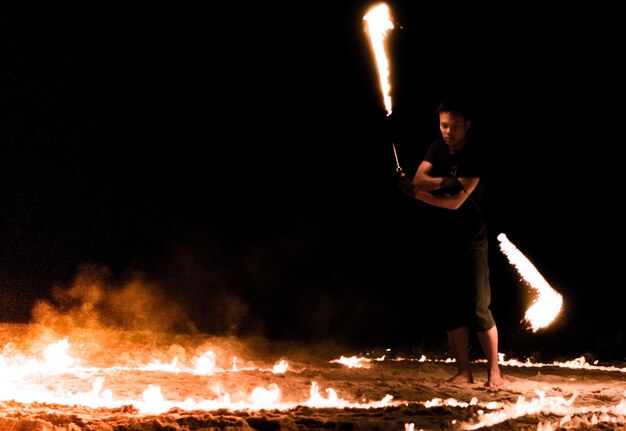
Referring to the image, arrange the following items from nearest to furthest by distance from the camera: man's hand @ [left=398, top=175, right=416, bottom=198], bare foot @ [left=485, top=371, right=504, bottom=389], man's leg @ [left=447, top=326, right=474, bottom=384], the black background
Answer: man's hand @ [left=398, top=175, right=416, bottom=198]
bare foot @ [left=485, top=371, right=504, bottom=389]
man's leg @ [left=447, top=326, right=474, bottom=384]
the black background

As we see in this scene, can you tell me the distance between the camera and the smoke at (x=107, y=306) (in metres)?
7.41

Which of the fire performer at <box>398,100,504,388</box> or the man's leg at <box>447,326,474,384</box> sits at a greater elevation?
the fire performer at <box>398,100,504,388</box>

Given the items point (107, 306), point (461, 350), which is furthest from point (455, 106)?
point (107, 306)

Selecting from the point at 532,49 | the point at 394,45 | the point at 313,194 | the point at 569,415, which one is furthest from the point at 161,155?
the point at 569,415

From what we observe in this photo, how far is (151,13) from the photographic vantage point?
7418 millimetres

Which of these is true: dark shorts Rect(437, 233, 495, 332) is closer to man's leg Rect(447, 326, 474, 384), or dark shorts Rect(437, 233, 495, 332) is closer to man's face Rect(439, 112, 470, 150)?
man's leg Rect(447, 326, 474, 384)

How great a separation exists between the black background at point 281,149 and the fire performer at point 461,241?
8.58 feet

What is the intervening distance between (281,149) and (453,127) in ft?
11.0

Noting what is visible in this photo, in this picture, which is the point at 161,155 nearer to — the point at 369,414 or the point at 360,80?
the point at 360,80

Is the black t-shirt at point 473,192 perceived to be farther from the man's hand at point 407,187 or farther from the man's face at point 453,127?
the man's hand at point 407,187

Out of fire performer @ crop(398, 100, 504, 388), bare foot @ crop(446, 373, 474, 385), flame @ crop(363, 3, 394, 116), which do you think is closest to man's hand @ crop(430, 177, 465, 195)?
fire performer @ crop(398, 100, 504, 388)

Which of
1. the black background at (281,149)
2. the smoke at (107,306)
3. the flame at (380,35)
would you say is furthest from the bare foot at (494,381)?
the smoke at (107,306)

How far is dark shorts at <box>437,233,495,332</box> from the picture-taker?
4.73 metres

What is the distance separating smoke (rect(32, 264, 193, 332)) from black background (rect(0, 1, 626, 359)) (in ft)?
0.40
